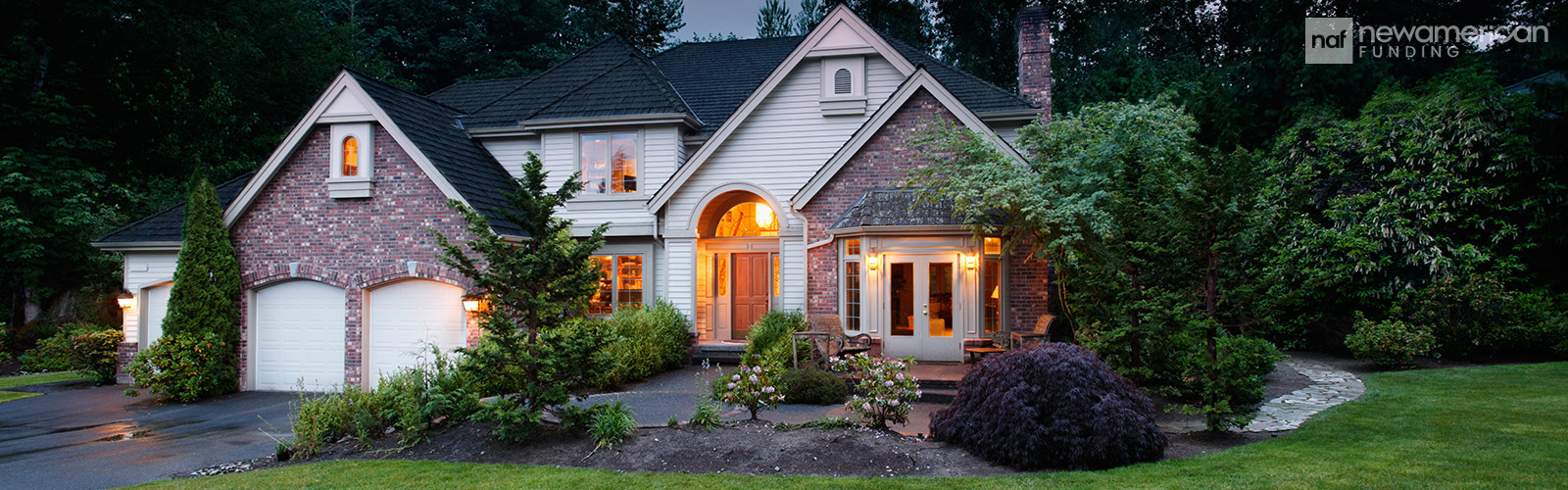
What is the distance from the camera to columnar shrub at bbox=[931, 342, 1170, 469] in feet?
21.7

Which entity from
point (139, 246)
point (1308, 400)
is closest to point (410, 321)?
point (139, 246)

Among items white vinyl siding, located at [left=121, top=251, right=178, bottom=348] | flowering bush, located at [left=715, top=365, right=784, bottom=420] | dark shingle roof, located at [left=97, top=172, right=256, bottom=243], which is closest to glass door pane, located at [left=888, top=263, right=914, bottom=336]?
flowering bush, located at [left=715, top=365, right=784, bottom=420]

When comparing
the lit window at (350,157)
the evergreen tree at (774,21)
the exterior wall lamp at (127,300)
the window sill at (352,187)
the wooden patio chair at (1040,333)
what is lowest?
the wooden patio chair at (1040,333)

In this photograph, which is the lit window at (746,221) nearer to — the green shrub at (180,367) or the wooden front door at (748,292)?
the wooden front door at (748,292)

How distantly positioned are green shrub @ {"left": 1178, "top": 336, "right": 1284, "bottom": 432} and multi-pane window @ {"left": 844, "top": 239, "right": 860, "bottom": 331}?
607 cm

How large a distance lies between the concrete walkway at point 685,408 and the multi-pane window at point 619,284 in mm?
3923

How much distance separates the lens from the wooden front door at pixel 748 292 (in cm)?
1677

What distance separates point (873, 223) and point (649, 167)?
5.93 meters

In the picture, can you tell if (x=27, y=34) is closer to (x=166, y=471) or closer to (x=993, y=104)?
(x=166, y=471)

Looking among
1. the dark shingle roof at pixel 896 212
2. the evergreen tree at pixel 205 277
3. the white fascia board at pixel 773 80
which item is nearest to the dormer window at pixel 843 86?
the white fascia board at pixel 773 80

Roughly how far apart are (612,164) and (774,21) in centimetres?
2125

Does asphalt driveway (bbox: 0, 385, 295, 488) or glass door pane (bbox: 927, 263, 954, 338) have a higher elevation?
glass door pane (bbox: 927, 263, 954, 338)

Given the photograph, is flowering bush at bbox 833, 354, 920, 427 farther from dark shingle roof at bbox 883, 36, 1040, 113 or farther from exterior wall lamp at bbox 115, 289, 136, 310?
exterior wall lamp at bbox 115, 289, 136, 310

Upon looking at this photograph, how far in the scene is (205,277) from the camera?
42.3 feet
